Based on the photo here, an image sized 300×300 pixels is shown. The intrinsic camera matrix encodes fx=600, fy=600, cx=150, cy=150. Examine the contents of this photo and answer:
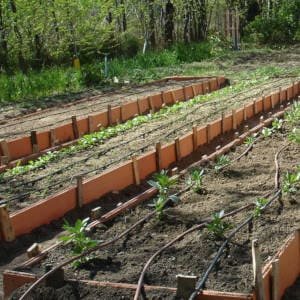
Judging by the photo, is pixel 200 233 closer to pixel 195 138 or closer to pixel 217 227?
pixel 217 227

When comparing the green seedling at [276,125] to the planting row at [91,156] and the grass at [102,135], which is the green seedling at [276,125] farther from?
the grass at [102,135]

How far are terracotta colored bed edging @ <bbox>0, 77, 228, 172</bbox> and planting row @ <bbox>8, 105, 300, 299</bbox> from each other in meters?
2.26

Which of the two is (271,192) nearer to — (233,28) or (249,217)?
(249,217)

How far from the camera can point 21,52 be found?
50.5ft

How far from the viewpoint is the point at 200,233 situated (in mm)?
4062

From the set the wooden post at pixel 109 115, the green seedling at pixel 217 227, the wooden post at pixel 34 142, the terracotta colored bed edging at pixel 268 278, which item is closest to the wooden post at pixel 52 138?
the wooden post at pixel 34 142

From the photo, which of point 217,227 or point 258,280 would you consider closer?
point 258,280

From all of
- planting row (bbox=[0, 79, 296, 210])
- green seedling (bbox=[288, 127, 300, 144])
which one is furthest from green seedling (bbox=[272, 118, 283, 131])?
planting row (bbox=[0, 79, 296, 210])

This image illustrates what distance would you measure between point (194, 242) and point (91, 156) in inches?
115

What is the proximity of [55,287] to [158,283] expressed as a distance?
22.5 inches

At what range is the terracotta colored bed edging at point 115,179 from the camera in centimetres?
475

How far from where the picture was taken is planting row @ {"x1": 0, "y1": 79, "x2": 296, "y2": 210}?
554 centimetres

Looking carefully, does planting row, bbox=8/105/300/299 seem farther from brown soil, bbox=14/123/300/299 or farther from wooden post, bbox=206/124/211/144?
wooden post, bbox=206/124/211/144

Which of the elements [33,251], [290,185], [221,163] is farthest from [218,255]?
[221,163]
